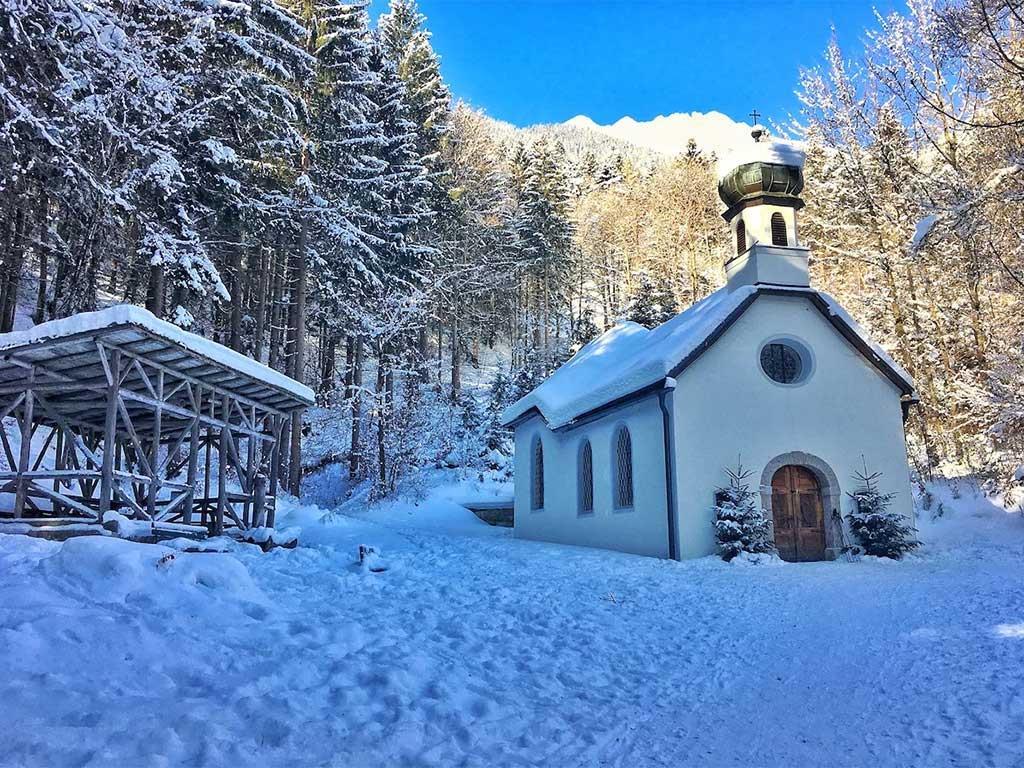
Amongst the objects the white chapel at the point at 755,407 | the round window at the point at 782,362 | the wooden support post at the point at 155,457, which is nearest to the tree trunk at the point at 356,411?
the white chapel at the point at 755,407

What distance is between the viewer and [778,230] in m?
16.0

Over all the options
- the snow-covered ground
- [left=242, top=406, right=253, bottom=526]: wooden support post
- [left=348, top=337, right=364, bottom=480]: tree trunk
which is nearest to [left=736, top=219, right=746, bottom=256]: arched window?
the snow-covered ground

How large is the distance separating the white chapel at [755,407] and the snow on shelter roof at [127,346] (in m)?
7.41

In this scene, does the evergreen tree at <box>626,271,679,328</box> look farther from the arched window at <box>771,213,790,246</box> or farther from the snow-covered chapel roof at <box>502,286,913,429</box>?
the arched window at <box>771,213,790,246</box>

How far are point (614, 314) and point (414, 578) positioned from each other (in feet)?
114

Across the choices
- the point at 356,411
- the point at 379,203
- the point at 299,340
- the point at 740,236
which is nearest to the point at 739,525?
the point at 740,236

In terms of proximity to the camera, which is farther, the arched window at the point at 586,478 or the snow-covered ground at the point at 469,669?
the arched window at the point at 586,478

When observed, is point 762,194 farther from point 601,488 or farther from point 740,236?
point 601,488

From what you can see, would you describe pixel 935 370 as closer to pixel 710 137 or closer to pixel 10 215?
pixel 10 215

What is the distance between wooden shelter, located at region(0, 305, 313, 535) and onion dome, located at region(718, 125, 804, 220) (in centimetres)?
1082

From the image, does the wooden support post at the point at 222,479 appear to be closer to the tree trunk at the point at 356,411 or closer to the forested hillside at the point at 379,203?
the forested hillside at the point at 379,203

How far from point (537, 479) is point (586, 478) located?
346cm

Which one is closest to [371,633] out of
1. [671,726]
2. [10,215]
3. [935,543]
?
[671,726]

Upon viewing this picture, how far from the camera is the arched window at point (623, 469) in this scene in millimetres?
14789
